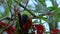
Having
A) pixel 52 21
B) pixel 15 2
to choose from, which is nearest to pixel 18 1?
pixel 15 2

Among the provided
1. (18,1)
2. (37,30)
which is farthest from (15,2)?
(37,30)

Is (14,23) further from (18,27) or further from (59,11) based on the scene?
(59,11)

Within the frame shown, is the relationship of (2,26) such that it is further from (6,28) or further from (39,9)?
(39,9)

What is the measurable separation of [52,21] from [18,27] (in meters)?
0.14

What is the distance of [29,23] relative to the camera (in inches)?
17.2

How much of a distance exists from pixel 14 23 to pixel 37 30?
0.24ft

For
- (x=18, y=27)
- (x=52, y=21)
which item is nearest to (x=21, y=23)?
(x=18, y=27)

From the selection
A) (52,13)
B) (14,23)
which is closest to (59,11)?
(52,13)

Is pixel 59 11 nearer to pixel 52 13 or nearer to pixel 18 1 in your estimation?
pixel 52 13

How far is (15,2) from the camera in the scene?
1.69ft

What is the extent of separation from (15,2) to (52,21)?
0.45ft

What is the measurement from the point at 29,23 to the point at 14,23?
2.2 inches

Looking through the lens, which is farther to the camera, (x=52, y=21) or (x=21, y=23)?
(x=52, y=21)

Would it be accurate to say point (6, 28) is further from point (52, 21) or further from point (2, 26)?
point (52, 21)
